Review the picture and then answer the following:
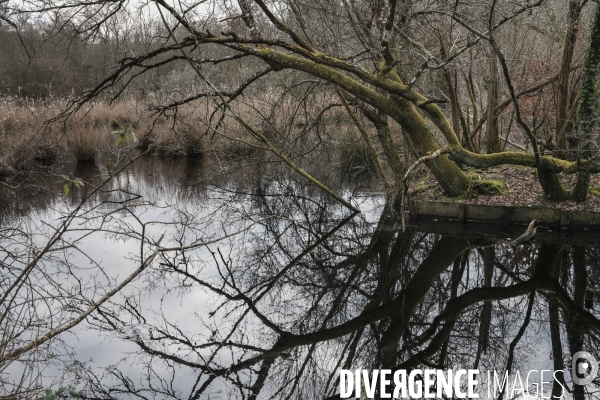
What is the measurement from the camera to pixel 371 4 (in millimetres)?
9562

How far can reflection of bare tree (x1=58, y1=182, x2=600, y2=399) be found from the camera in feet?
16.9

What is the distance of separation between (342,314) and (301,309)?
1.55 ft

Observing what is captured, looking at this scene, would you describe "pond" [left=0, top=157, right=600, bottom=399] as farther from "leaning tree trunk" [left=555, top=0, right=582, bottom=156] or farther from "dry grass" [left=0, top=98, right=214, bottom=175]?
"dry grass" [left=0, top=98, right=214, bottom=175]

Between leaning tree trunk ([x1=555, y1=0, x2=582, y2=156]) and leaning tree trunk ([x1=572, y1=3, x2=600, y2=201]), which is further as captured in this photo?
leaning tree trunk ([x1=555, y1=0, x2=582, y2=156])

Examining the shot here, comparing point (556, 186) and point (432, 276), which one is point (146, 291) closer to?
point (432, 276)

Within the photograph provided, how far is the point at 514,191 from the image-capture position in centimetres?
966

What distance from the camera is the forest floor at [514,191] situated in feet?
29.7

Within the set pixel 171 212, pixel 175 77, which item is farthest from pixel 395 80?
pixel 175 77

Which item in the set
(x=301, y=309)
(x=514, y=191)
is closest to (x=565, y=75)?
(x=514, y=191)

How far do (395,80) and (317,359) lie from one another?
540cm

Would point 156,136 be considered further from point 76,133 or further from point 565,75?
point 565,75

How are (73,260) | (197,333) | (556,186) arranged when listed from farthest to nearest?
(556,186) → (73,260) → (197,333)


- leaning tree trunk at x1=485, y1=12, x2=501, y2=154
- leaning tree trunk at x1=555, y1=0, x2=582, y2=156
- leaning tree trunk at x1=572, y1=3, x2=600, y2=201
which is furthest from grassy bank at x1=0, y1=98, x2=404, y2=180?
leaning tree trunk at x1=572, y1=3, x2=600, y2=201

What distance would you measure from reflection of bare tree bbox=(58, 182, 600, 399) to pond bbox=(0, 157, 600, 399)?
21mm
